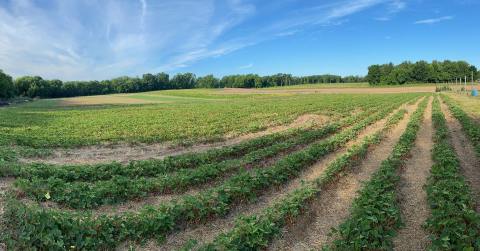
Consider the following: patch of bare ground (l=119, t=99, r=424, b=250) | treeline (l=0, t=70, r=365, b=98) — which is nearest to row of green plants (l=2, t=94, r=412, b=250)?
patch of bare ground (l=119, t=99, r=424, b=250)

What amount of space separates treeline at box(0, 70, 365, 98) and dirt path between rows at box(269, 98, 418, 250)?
98.9 metres

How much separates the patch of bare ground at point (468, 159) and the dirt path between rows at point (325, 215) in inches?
106

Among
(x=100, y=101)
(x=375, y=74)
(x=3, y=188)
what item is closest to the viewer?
(x=3, y=188)

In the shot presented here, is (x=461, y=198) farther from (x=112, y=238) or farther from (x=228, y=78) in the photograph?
(x=228, y=78)

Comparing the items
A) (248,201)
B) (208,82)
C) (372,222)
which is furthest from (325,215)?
(208,82)

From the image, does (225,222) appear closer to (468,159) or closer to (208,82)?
(468,159)

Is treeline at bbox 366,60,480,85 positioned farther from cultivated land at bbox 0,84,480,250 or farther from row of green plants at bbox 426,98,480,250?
row of green plants at bbox 426,98,480,250

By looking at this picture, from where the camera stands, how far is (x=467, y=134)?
18.5 m

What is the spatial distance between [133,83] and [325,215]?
15252 centimetres

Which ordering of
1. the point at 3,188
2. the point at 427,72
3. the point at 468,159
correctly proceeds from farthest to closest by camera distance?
the point at 427,72 → the point at 468,159 → the point at 3,188

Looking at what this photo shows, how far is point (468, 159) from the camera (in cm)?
1345

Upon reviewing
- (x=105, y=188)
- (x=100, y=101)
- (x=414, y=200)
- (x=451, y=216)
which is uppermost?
(x=100, y=101)

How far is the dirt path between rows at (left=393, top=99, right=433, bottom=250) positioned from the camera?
6914 mm

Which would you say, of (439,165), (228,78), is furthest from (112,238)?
(228,78)
